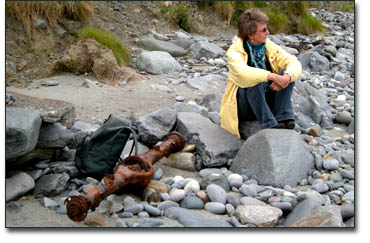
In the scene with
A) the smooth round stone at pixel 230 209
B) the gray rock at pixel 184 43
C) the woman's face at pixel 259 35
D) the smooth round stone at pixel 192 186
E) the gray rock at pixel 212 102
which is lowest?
the gray rock at pixel 184 43

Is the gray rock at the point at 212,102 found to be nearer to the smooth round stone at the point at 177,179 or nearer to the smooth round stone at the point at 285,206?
the smooth round stone at the point at 177,179

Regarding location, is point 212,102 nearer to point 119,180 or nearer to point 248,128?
point 248,128

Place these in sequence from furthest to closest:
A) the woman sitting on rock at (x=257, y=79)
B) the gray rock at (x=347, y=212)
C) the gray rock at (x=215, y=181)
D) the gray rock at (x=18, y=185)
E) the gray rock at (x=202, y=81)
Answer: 1. the gray rock at (x=202, y=81)
2. the woman sitting on rock at (x=257, y=79)
3. the gray rock at (x=215, y=181)
4. the gray rock at (x=18, y=185)
5. the gray rock at (x=347, y=212)

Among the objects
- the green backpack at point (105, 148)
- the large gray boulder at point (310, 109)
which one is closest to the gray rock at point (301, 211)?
the green backpack at point (105, 148)

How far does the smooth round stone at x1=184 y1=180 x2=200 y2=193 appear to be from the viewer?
10.8ft

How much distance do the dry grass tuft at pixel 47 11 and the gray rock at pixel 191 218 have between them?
4.35 metres

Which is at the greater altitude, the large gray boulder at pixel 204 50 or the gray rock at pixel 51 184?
the gray rock at pixel 51 184

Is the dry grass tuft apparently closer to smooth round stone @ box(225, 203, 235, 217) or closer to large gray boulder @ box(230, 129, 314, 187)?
large gray boulder @ box(230, 129, 314, 187)

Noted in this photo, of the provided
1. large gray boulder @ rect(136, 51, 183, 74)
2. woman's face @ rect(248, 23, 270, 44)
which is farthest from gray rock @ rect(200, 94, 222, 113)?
woman's face @ rect(248, 23, 270, 44)

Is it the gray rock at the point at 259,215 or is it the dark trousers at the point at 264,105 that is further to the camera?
the dark trousers at the point at 264,105

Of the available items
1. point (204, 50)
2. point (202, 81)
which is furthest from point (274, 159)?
point (204, 50)

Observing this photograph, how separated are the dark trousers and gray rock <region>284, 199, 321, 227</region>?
1019 mm

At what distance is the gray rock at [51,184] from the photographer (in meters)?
3.15

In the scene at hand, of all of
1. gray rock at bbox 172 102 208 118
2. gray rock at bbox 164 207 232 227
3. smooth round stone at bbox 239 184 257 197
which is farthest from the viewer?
gray rock at bbox 172 102 208 118
